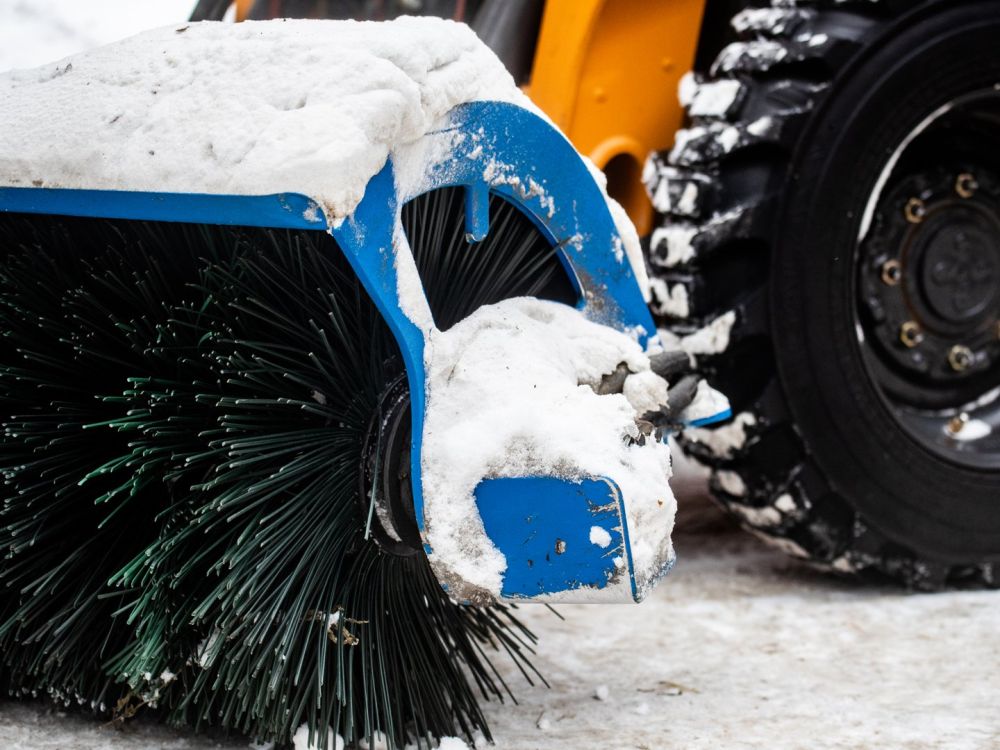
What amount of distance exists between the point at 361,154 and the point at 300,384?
305mm

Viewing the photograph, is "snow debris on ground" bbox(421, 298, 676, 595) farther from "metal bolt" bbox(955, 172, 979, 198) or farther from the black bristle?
"metal bolt" bbox(955, 172, 979, 198)

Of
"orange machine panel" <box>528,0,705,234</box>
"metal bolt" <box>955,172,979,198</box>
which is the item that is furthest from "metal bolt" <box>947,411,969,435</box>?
"orange machine panel" <box>528,0,705,234</box>

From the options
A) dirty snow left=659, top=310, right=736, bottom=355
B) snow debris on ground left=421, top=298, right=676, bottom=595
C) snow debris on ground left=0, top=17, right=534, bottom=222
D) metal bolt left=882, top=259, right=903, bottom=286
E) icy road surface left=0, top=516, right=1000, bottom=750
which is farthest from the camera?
metal bolt left=882, top=259, right=903, bottom=286

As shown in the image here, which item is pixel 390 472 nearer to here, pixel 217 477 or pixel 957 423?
pixel 217 477

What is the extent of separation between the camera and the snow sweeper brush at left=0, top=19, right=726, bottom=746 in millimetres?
1275

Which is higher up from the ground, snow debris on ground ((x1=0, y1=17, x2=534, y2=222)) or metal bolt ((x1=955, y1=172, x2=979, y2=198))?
metal bolt ((x1=955, y1=172, x2=979, y2=198))

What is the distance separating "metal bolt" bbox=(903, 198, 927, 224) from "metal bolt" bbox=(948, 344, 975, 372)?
0.26 m

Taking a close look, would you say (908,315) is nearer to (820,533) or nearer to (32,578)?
(820,533)

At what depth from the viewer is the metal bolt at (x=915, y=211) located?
7.36 ft

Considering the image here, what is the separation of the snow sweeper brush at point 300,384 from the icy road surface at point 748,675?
0.12 m

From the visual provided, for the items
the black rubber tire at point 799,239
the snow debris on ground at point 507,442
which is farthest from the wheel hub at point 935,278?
the snow debris on ground at point 507,442

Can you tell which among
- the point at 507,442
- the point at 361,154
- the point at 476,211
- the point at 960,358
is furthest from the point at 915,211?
the point at 361,154

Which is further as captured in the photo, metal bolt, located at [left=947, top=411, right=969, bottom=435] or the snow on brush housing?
metal bolt, located at [left=947, top=411, right=969, bottom=435]

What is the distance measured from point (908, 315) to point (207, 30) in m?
1.39
